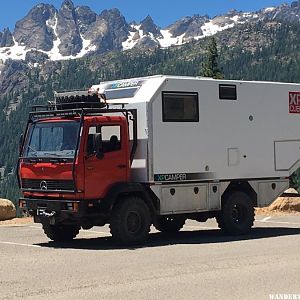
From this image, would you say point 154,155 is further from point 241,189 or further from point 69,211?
point 241,189

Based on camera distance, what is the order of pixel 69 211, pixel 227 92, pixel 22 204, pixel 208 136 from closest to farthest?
1. pixel 69 211
2. pixel 22 204
3. pixel 208 136
4. pixel 227 92

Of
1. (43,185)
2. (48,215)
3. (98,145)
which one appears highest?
(98,145)

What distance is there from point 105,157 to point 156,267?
3.65 meters

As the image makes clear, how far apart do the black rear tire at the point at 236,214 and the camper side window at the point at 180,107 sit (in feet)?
7.12

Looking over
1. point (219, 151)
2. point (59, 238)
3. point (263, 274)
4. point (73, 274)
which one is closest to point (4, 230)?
point (59, 238)

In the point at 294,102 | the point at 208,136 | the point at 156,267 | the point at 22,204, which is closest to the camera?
the point at 156,267

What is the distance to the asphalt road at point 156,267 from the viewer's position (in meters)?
9.28

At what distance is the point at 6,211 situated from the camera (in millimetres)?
22078

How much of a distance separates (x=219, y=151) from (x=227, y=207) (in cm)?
133

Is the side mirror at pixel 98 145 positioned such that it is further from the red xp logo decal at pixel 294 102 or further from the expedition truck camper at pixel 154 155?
the red xp logo decal at pixel 294 102

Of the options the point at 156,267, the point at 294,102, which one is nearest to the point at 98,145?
the point at 156,267

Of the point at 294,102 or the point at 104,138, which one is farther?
the point at 294,102

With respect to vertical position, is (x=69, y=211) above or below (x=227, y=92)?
below

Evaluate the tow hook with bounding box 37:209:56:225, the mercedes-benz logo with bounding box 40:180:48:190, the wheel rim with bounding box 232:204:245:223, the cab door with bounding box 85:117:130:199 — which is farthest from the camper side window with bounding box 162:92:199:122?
the tow hook with bounding box 37:209:56:225
